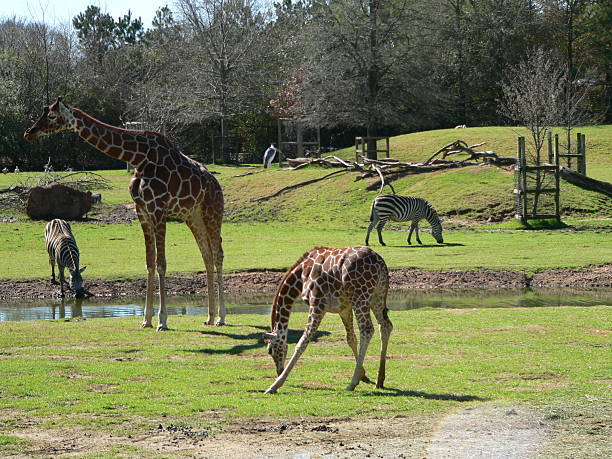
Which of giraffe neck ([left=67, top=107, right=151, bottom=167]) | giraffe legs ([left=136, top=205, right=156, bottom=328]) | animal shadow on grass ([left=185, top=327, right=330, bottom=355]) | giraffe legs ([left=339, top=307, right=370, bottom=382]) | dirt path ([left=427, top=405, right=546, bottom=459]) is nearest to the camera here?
dirt path ([left=427, top=405, right=546, bottom=459])

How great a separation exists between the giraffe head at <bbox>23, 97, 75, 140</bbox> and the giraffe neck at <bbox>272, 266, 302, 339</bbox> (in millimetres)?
6432

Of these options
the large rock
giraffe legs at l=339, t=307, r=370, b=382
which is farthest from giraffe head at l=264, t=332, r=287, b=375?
the large rock

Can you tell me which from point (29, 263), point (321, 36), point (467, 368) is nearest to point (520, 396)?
point (467, 368)

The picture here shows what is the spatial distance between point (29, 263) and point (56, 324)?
10569 mm

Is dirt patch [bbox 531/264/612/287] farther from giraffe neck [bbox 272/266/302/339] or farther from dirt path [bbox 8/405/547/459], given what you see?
dirt path [bbox 8/405/547/459]

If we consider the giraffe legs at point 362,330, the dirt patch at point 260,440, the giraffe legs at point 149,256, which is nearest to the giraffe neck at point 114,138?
the giraffe legs at point 149,256

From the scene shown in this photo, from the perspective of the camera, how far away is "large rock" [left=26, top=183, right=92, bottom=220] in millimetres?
35531

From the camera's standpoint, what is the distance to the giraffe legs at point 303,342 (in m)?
11.0

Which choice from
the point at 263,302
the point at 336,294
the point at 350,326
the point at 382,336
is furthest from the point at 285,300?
the point at 263,302

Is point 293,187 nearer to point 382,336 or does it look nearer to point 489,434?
point 382,336

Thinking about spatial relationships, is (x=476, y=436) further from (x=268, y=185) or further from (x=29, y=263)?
(x=268, y=185)

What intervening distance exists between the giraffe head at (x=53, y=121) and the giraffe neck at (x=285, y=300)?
6.43m

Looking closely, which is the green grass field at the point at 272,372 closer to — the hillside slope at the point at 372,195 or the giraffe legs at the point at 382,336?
the giraffe legs at the point at 382,336

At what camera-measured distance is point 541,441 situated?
884 centimetres
